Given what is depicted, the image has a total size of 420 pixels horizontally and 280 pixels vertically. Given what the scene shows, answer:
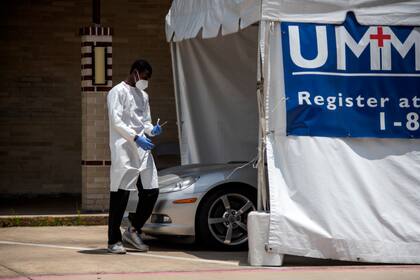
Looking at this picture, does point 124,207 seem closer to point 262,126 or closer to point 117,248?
point 117,248

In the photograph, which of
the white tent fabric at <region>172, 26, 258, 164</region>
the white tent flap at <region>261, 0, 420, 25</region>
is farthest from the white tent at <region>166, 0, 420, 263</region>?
the white tent fabric at <region>172, 26, 258, 164</region>

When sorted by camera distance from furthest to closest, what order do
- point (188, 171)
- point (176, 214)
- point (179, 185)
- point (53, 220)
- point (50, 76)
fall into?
1. point (50, 76)
2. point (53, 220)
3. point (188, 171)
4. point (179, 185)
5. point (176, 214)

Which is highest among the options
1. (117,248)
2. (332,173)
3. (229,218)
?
(332,173)

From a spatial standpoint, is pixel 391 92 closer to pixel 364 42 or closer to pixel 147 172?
pixel 364 42

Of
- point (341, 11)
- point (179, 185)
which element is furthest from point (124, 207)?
point (341, 11)

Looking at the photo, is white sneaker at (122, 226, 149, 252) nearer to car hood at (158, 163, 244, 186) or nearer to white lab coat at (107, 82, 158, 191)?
white lab coat at (107, 82, 158, 191)

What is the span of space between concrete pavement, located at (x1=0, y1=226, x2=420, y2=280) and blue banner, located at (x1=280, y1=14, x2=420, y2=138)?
4.39ft

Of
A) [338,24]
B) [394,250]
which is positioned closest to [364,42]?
[338,24]

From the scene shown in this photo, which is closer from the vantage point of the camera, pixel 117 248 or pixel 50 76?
pixel 117 248

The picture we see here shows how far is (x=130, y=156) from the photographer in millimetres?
10477

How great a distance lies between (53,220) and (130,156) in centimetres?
338

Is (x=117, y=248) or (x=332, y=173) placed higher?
(x=332, y=173)

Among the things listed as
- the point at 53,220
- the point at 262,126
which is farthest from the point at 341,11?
the point at 53,220

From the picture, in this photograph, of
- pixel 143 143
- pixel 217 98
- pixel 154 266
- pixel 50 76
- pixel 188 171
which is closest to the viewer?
pixel 154 266
